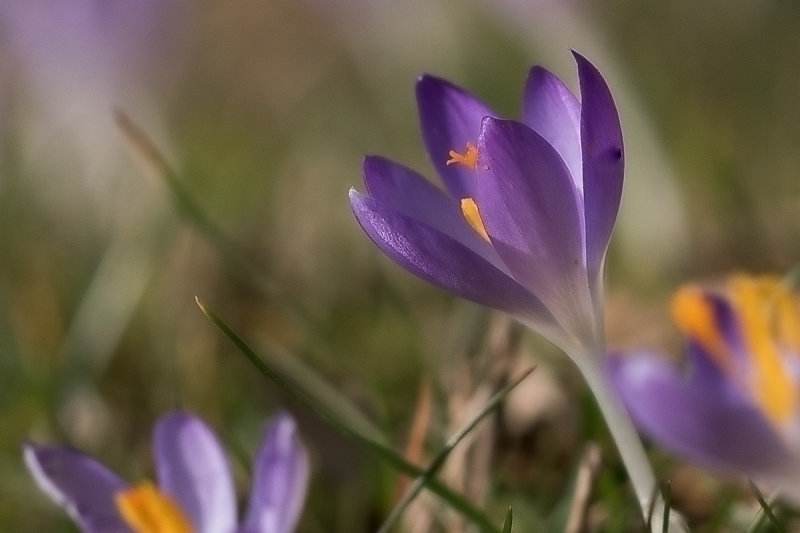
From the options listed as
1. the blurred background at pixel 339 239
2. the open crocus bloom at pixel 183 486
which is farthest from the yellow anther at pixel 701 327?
the open crocus bloom at pixel 183 486

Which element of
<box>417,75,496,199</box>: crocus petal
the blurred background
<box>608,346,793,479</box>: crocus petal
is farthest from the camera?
the blurred background

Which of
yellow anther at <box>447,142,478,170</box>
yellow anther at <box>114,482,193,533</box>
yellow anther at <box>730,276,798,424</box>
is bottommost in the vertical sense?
yellow anther at <box>730,276,798,424</box>

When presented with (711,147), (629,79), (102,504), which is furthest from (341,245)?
(102,504)

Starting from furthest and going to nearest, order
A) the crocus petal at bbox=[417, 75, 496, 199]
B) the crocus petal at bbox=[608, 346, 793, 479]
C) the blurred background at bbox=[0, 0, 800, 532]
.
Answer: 1. the blurred background at bbox=[0, 0, 800, 532]
2. the crocus petal at bbox=[417, 75, 496, 199]
3. the crocus petal at bbox=[608, 346, 793, 479]

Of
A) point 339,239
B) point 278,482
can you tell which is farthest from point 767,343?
point 339,239

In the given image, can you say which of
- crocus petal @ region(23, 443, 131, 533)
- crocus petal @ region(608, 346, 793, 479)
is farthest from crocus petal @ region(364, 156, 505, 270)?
crocus petal @ region(23, 443, 131, 533)

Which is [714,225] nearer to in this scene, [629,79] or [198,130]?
[629,79]

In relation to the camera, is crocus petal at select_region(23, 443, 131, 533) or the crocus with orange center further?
crocus petal at select_region(23, 443, 131, 533)

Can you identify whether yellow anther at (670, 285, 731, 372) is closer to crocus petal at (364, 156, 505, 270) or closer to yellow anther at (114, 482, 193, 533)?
crocus petal at (364, 156, 505, 270)

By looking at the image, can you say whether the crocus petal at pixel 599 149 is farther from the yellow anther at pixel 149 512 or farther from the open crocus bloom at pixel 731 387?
the yellow anther at pixel 149 512

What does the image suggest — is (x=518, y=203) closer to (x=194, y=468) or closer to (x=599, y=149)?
(x=599, y=149)
